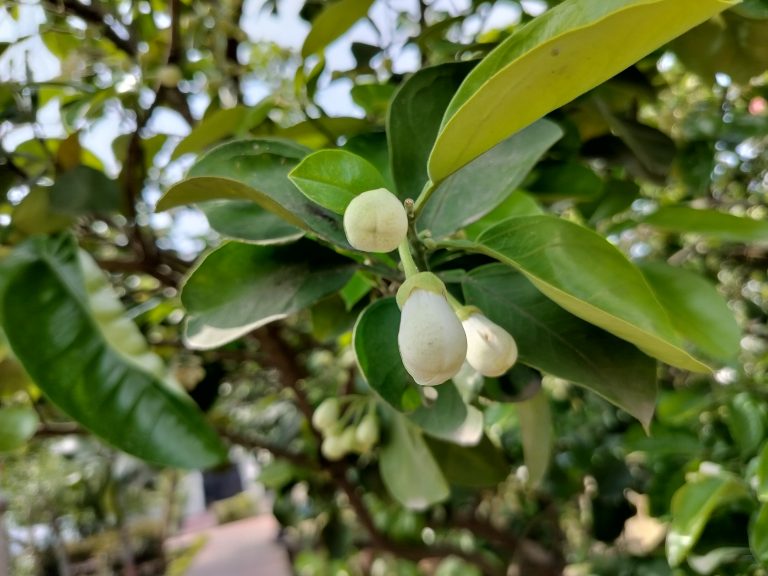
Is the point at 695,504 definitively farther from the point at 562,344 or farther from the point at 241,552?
the point at 241,552

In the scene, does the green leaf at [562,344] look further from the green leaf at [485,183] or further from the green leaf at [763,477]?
the green leaf at [763,477]

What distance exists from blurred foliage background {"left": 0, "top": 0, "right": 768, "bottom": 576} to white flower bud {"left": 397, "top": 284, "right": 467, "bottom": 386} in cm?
14

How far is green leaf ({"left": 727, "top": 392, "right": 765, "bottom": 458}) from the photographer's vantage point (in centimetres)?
58

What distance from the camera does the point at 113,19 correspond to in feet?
2.14

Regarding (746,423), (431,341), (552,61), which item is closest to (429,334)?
(431,341)

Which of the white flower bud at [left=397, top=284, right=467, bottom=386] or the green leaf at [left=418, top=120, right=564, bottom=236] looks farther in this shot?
the green leaf at [left=418, top=120, right=564, bottom=236]

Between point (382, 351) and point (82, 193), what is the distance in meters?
0.35

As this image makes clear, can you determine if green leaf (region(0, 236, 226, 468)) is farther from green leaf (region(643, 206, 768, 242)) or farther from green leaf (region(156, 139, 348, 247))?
green leaf (region(643, 206, 768, 242))

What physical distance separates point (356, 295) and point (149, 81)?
0.34 meters

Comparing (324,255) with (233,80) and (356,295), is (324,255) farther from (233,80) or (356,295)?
(233,80)

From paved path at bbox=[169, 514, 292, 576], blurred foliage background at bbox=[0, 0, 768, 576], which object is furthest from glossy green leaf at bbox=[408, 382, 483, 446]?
paved path at bbox=[169, 514, 292, 576]

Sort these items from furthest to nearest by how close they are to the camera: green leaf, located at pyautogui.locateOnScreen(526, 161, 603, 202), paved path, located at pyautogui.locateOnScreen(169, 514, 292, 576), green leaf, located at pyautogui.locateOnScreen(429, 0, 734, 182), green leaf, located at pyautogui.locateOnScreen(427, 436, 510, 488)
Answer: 1. paved path, located at pyautogui.locateOnScreen(169, 514, 292, 576)
2. green leaf, located at pyautogui.locateOnScreen(427, 436, 510, 488)
3. green leaf, located at pyautogui.locateOnScreen(526, 161, 603, 202)
4. green leaf, located at pyautogui.locateOnScreen(429, 0, 734, 182)

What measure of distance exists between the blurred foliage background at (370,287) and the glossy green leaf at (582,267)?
10 cm

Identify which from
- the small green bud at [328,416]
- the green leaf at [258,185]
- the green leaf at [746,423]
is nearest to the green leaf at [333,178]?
the green leaf at [258,185]
